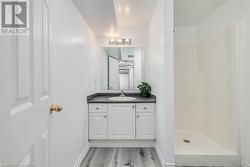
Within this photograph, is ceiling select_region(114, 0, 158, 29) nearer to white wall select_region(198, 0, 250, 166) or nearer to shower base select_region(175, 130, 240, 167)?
white wall select_region(198, 0, 250, 166)

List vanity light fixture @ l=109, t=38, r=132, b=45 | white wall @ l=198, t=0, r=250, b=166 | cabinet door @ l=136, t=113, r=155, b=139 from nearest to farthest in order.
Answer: white wall @ l=198, t=0, r=250, b=166
cabinet door @ l=136, t=113, r=155, b=139
vanity light fixture @ l=109, t=38, r=132, b=45

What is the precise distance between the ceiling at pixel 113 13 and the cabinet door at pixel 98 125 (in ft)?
4.97

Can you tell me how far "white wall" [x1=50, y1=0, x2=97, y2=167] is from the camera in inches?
57.5

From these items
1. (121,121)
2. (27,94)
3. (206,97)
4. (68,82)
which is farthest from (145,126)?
(27,94)

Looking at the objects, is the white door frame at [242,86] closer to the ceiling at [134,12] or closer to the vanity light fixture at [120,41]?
the ceiling at [134,12]

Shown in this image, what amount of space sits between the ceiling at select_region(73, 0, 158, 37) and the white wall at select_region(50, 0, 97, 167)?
0.47 feet

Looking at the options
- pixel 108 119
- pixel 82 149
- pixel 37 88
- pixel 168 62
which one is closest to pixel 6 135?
pixel 37 88

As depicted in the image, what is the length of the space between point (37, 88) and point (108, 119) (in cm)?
195

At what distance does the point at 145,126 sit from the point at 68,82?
1.50m

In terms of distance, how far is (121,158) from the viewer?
7.63 feet

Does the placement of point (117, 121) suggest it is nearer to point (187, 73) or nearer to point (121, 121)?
point (121, 121)

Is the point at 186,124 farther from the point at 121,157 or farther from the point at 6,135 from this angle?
the point at 6,135

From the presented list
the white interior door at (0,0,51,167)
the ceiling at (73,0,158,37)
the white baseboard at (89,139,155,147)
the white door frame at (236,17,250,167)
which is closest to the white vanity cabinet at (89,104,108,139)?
the white baseboard at (89,139,155,147)

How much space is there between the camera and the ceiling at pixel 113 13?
202cm
